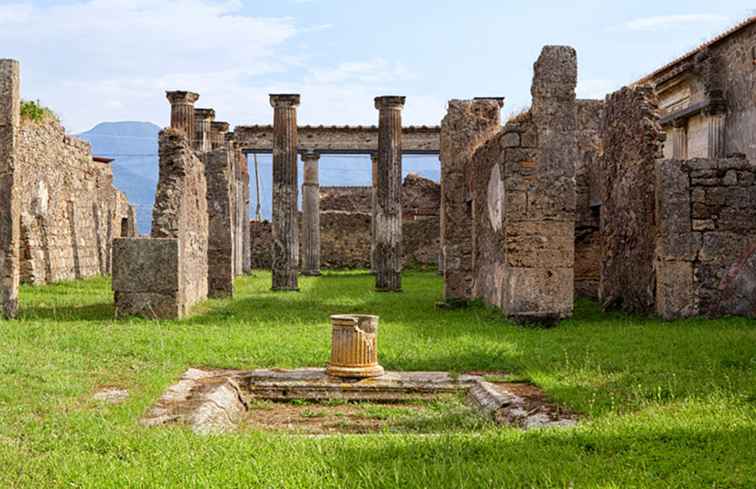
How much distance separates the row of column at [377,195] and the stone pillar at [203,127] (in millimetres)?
2169

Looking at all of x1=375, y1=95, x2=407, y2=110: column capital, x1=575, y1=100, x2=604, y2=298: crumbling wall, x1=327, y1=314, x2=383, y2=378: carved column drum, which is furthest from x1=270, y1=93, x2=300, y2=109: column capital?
x1=327, y1=314, x2=383, y2=378: carved column drum

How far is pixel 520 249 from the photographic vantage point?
1249 centimetres

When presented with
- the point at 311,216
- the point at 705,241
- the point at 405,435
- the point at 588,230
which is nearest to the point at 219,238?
the point at 588,230

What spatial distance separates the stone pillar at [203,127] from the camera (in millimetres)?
23047

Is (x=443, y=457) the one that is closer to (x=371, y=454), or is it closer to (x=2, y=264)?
(x=371, y=454)

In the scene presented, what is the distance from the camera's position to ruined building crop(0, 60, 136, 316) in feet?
40.3

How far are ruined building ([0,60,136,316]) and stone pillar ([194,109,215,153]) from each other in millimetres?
3035

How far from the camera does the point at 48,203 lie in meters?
19.9

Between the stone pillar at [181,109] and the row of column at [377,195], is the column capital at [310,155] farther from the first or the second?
the stone pillar at [181,109]

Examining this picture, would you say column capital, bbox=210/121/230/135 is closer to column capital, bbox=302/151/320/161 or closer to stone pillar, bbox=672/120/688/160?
column capital, bbox=302/151/320/161

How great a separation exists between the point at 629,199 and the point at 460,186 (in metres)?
3.54

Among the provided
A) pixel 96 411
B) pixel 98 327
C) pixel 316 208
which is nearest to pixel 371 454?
pixel 96 411

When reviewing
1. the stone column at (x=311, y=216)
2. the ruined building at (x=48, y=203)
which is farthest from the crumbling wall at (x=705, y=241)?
the stone column at (x=311, y=216)

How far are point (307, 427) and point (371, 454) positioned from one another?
196 cm
